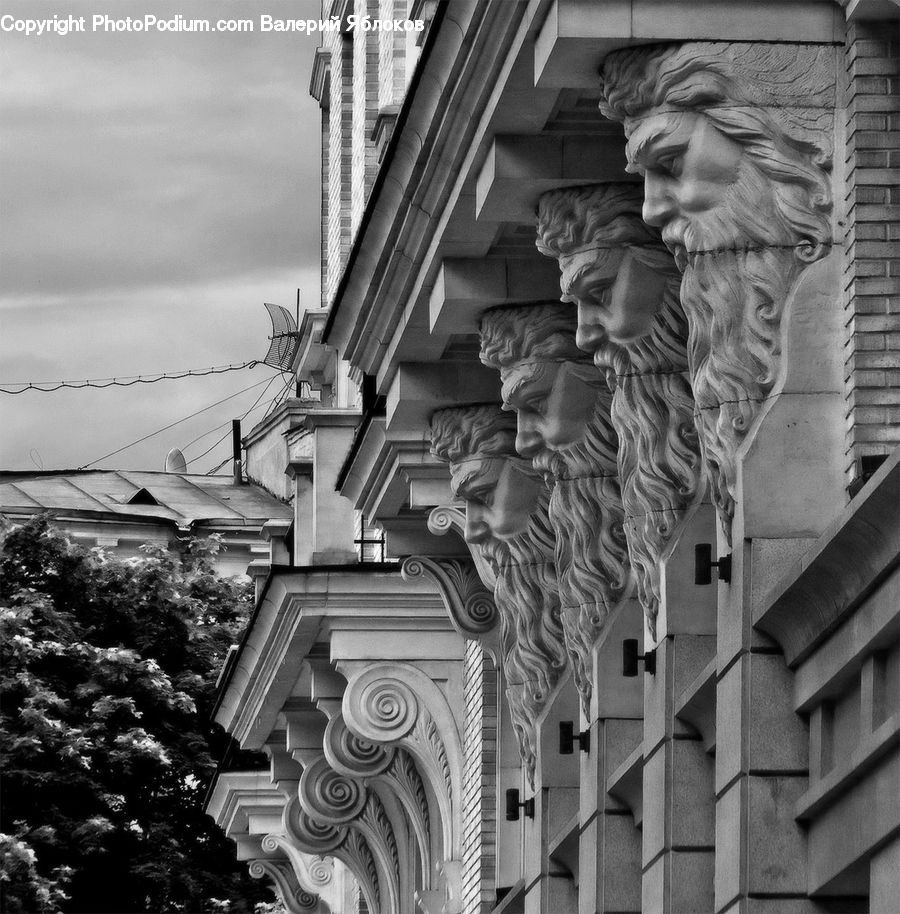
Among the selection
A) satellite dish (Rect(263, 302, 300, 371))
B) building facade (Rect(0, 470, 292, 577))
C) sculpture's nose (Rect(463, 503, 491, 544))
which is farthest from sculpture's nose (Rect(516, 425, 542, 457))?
satellite dish (Rect(263, 302, 300, 371))

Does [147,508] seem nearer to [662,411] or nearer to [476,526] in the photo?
[476,526]

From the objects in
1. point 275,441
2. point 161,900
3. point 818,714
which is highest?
point 275,441

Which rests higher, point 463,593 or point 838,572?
point 463,593

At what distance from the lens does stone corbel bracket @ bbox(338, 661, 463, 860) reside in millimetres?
28125

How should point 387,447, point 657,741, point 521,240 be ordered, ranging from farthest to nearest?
point 387,447 < point 521,240 < point 657,741

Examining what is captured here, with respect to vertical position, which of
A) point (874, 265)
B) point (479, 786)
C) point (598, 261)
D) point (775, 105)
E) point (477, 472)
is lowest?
point (874, 265)

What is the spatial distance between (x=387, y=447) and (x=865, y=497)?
11.0 metres

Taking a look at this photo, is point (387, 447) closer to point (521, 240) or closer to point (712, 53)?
point (521, 240)

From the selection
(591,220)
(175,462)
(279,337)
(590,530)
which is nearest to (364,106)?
(590,530)

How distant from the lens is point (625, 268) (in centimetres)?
1678

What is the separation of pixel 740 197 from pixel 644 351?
211 cm

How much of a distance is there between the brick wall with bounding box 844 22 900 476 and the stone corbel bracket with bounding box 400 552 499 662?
963cm

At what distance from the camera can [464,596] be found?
24.3m

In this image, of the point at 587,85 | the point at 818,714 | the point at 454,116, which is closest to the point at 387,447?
the point at 454,116
